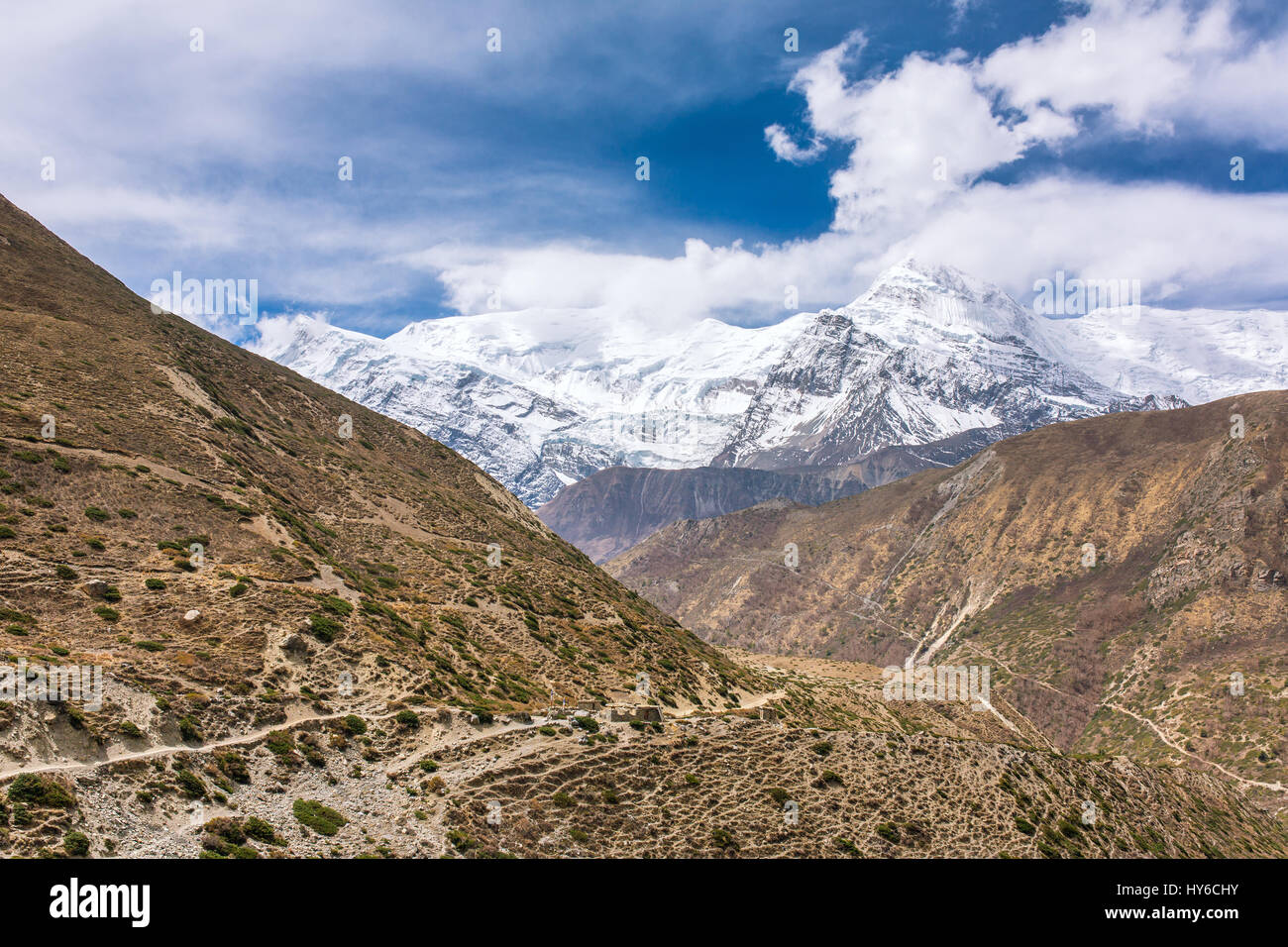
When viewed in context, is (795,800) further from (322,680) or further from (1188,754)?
(1188,754)

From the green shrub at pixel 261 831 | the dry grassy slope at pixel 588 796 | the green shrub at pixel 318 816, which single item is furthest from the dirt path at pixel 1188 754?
the green shrub at pixel 261 831

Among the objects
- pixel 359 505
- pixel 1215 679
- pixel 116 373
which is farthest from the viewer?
pixel 1215 679

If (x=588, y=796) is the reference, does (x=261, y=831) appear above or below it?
above

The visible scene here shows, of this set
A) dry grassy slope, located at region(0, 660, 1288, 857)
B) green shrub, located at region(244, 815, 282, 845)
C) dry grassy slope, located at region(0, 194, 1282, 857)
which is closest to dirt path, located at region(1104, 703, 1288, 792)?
dry grassy slope, located at region(0, 194, 1282, 857)

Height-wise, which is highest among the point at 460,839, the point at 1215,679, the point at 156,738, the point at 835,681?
the point at 156,738

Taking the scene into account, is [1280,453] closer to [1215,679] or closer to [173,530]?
[1215,679]

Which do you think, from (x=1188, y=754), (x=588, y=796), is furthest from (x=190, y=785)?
(x=1188, y=754)

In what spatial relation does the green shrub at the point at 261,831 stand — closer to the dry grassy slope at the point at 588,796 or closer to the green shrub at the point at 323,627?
the dry grassy slope at the point at 588,796
